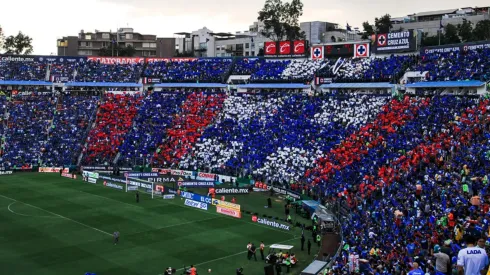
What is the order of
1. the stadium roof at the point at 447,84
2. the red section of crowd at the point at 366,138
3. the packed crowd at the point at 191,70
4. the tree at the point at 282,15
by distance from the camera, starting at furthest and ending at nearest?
1. the tree at the point at 282,15
2. the packed crowd at the point at 191,70
3. the stadium roof at the point at 447,84
4. the red section of crowd at the point at 366,138

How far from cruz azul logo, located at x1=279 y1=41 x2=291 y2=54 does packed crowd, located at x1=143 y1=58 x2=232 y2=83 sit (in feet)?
29.8

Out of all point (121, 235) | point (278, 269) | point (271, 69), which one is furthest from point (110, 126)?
point (278, 269)

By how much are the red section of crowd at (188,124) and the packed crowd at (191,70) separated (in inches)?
169

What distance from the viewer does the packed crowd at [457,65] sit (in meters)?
56.8

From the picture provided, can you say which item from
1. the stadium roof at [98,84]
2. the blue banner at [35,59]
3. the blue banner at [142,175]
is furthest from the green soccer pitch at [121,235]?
the blue banner at [35,59]

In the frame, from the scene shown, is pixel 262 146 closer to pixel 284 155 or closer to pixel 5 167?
pixel 284 155

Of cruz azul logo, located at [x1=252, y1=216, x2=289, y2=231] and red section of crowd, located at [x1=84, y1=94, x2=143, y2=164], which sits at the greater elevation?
red section of crowd, located at [x1=84, y1=94, x2=143, y2=164]

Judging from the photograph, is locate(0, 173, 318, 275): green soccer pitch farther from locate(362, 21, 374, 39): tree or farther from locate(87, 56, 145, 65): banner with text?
locate(362, 21, 374, 39): tree

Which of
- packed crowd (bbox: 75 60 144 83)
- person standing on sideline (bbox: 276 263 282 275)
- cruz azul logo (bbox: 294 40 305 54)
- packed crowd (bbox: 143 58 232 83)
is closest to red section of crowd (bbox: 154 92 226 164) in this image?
packed crowd (bbox: 143 58 232 83)

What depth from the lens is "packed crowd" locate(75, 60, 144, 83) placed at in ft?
298

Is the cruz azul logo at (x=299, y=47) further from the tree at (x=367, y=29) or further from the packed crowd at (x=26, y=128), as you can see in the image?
the packed crowd at (x=26, y=128)

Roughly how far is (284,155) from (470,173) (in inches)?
1108

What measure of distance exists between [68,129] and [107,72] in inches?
622

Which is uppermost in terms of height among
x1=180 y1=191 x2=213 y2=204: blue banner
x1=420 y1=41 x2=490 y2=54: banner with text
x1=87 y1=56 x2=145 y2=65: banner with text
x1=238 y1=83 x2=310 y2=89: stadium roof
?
x1=87 y1=56 x2=145 y2=65: banner with text
